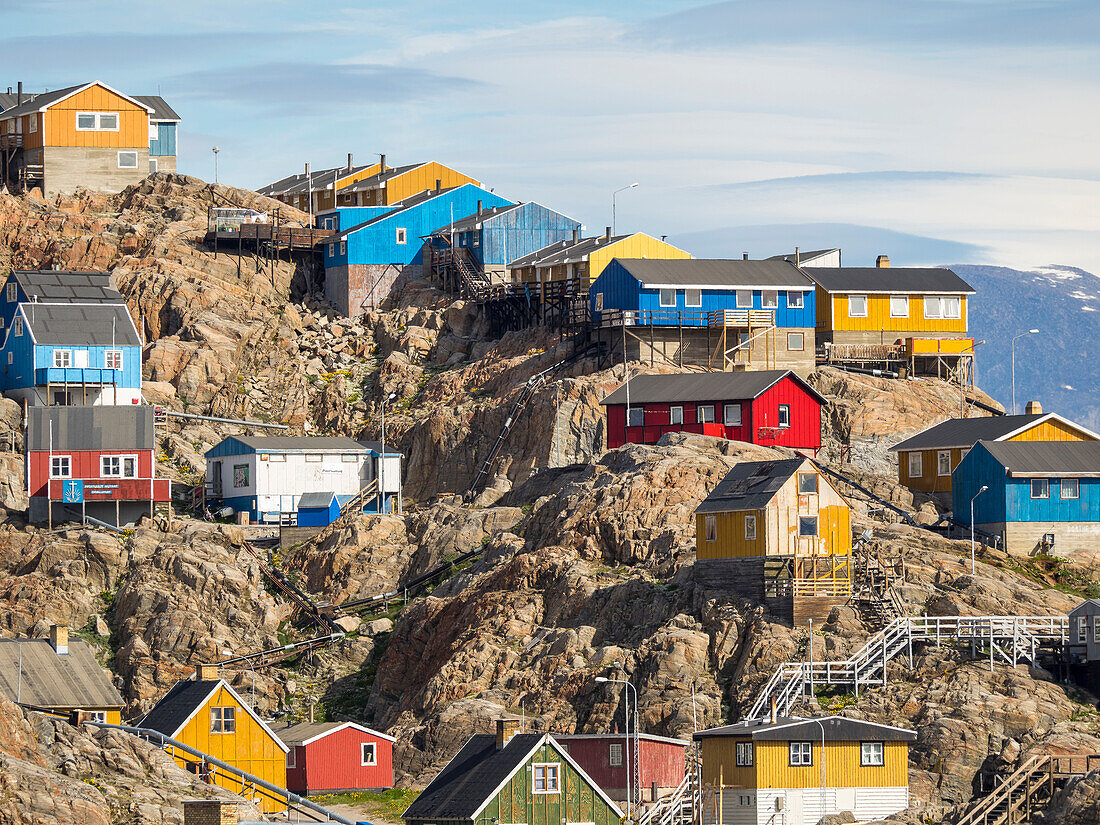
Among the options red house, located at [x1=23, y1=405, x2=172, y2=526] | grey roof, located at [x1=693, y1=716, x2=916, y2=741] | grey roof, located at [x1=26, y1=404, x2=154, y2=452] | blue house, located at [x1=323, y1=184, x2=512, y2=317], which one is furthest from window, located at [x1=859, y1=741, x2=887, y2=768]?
blue house, located at [x1=323, y1=184, x2=512, y2=317]

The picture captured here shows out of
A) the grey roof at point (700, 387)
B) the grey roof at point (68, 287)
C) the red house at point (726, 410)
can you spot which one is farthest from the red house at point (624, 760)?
the grey roof at point (68, 287)

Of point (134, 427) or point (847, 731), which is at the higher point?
point (134, 427)

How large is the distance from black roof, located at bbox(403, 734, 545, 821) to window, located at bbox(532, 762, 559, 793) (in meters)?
0.68

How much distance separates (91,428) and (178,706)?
2944 centimetres

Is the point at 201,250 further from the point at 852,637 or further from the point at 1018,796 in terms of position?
the point at 1018,796

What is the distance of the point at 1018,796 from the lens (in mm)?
72312

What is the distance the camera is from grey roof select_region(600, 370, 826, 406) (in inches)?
3994

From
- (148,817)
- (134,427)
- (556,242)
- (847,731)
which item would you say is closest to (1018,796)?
(847,731)

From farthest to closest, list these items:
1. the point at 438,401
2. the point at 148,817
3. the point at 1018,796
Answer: the point at 438,401 → the point at 1018,796 → the point at 148,817

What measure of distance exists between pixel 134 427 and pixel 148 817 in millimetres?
54711

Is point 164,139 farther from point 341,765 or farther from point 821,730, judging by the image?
point 821,730

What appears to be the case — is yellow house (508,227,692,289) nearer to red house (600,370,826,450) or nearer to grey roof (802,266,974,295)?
grey roof (802,266,974,295)

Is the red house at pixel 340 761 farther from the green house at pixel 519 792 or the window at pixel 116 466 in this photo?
the window at pixel 116 466

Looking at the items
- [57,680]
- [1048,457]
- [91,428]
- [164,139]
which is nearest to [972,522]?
[1048,457]
